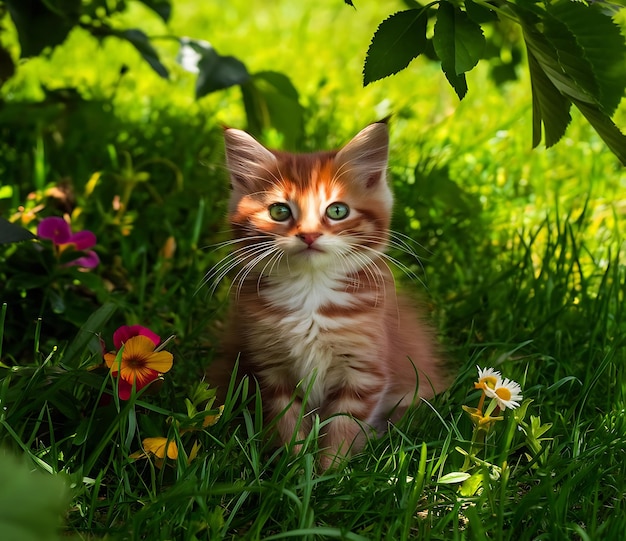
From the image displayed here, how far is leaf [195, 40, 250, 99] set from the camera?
2754mm

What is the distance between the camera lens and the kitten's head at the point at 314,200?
2.04m

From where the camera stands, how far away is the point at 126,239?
120 inches

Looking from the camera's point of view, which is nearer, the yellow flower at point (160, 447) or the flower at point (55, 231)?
the yellow flower at point (160, 447)

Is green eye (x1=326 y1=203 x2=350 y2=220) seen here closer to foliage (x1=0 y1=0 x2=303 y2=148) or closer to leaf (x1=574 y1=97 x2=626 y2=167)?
leaf (x1=574 y1=97 x2=626 y2=167)

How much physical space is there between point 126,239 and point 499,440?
61.2 inches

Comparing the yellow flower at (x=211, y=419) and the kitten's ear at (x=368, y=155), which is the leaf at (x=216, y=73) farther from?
the yellow flower at (x=211, y=419)

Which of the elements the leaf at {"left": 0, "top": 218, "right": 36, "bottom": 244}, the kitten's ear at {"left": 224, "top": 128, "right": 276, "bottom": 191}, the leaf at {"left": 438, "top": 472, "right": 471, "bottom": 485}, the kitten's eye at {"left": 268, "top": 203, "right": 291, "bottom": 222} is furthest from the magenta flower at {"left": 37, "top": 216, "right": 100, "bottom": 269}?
the leaf at {"left": 438, "top": 472, "right": 471, "bottom": 485}

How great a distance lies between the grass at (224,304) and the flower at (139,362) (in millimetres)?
57

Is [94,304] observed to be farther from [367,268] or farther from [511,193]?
[511,193]

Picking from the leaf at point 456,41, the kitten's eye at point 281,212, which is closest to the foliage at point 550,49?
the leaf at point 456,41

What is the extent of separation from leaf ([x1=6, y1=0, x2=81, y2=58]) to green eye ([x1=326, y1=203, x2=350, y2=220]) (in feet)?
3.69

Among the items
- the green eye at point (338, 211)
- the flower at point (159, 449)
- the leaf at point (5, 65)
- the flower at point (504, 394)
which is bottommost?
the flower at point (159, 449)

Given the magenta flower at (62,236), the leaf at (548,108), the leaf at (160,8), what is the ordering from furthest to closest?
1. the leaf at (160,8)
2. the magenta flower at (62,236)
3. the leaf at (548,108)

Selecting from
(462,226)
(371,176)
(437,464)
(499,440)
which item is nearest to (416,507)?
(437,464)
